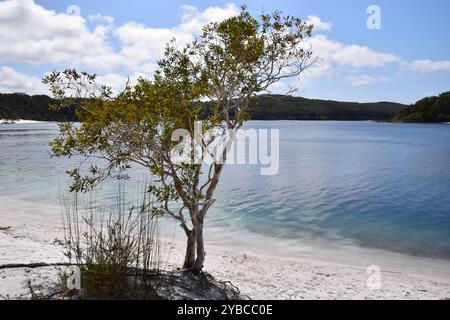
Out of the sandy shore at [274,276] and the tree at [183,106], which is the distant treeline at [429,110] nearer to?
the sandy shore at [274,276]

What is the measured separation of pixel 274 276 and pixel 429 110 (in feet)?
594

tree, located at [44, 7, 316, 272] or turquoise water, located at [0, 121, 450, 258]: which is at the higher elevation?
tree, located at [44, 7, 316, 272]

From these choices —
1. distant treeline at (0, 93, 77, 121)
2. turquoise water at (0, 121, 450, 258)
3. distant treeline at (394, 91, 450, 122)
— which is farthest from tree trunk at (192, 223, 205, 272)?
distant treeline at (394, 91, 450, 122)

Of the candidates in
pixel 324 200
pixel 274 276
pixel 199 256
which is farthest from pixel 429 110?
pixel 199 256

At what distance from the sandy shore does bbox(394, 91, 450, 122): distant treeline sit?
172 meters

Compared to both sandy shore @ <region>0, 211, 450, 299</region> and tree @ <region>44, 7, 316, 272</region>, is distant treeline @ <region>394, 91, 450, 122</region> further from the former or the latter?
tree @ <region>44, 7, 316, 272</region>

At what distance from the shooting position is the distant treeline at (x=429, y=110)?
162m

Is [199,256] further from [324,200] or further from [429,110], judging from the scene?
[429,110]

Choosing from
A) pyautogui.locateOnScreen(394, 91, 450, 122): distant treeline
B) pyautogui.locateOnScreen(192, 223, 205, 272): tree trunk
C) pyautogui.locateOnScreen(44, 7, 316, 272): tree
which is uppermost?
pyautogui.locateOnScreen(394, 91, 450, 122): distant treeline

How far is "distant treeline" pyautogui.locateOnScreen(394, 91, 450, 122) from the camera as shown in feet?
531

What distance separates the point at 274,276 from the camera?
11.0 metres

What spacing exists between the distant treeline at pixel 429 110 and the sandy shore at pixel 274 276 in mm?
171880

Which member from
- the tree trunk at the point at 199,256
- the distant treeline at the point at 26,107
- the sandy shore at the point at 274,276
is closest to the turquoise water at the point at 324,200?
the sandy shore at the point at 274,276
